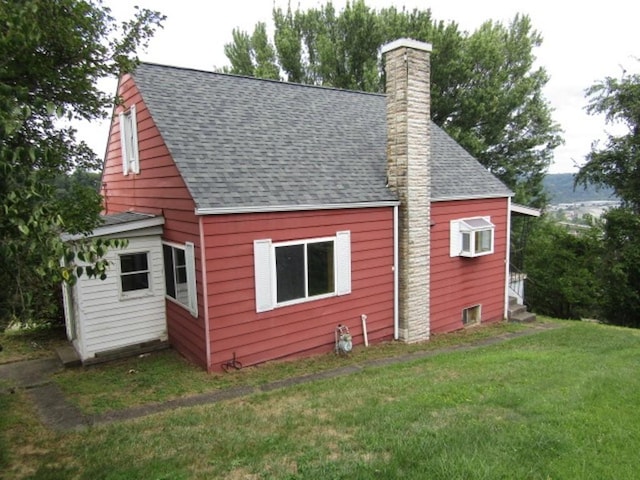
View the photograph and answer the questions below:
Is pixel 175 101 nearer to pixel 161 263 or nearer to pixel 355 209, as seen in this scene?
pixel 161 263

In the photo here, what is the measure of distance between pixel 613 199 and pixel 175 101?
2051cm

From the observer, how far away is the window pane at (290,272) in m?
8.81

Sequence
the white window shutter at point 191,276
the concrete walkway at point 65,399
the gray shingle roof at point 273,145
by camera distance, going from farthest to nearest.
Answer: the gray shingle roof at point 273,145 < the white window shutter at point 191,276 < the concrete walkway at point 65,399

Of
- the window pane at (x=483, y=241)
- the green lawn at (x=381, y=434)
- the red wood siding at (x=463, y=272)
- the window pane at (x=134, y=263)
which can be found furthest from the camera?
the window pane at (x=483, y=241)

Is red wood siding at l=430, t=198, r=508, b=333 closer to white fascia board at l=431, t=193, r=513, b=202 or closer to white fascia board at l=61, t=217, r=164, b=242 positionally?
white fascia board at l=431, t=193, r=513, b=202

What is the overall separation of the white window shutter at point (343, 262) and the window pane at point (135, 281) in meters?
4.09

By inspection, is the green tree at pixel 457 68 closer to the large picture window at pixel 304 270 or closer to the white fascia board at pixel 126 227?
the large picture window at pixel 304 270

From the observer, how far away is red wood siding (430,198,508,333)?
11.5 metres

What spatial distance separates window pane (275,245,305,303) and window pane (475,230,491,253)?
17.7ft

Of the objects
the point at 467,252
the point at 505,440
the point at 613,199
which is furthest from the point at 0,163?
the point at 613,199

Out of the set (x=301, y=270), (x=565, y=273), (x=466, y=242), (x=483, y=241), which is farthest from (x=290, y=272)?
(x=565, y=273)

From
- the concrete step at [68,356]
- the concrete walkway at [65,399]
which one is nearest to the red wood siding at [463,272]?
the concrete walkway at [65,399]

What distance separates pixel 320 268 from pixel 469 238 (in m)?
4.64

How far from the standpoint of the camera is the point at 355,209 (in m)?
9.82
